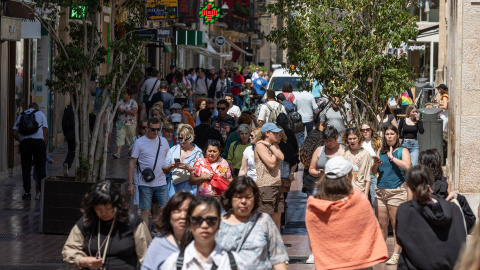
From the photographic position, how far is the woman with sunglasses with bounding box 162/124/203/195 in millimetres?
10859

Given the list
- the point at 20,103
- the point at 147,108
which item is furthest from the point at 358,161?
the point at 147,108

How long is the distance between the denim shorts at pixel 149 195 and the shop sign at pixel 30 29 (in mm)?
6424

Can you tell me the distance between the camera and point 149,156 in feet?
37.8

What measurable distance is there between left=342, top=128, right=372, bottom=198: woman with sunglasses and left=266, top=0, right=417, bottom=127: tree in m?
4.28

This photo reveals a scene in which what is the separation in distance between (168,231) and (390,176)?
5.20m

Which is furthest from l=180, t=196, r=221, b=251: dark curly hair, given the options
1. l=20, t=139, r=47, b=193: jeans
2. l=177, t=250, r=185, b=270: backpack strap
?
l=20, t=139, r=47, b=193: jeans

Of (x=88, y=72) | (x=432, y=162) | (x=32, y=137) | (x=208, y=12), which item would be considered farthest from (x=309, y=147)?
(x=208, y=12)

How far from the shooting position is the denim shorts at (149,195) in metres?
11.5

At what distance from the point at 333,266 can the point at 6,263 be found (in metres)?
4.81

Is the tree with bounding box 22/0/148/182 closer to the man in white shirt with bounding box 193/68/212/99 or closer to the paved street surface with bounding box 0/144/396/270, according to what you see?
the paved street surface with bounding box 0/144/396/270

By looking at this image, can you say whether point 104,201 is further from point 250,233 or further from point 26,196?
point 26,196

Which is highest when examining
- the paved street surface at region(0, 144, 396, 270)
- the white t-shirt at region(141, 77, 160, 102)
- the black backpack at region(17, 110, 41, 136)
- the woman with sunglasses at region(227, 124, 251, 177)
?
the white t-shirt at region(141, 77, 160, 102)

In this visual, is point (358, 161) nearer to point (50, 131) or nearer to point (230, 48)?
point (50, 131)

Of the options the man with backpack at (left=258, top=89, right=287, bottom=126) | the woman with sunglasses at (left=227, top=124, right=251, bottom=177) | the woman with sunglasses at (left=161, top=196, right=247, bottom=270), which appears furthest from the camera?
the man with backpack at (left=258, top=89, right=287, bottom=126)
